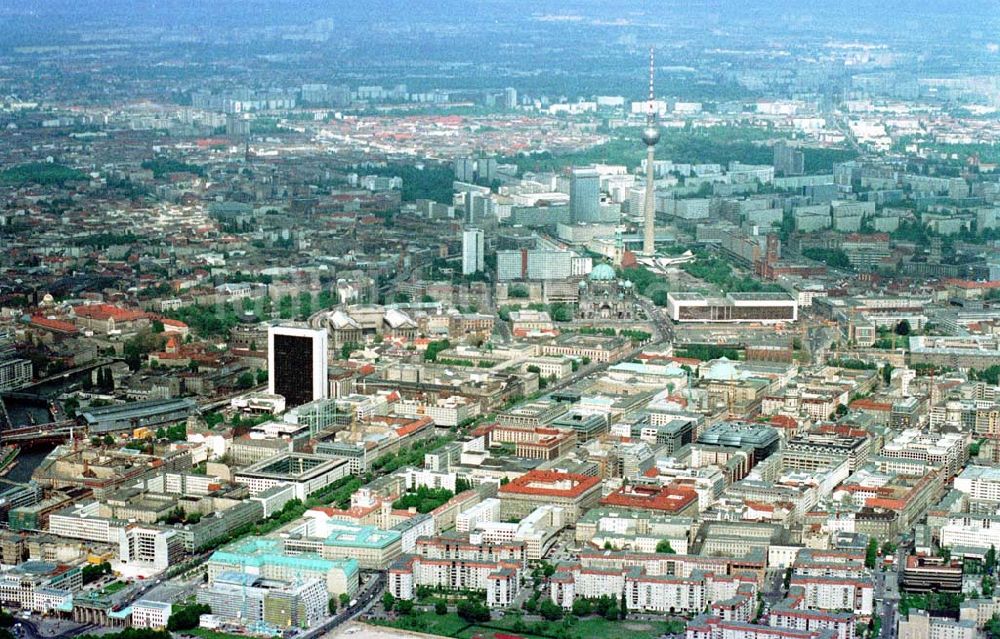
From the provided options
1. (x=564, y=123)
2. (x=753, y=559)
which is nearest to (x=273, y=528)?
(x=753, y=559)

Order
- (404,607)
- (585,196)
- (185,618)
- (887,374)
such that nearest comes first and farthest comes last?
1. (185,618)
2. (404,607)
3. (887,374)
4. (585,196)

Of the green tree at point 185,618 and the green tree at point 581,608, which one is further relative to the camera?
the green tree at point 581,608

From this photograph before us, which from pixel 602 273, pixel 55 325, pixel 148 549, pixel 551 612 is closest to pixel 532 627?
pixel 551 612

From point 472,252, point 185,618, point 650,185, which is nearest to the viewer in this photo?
point 185,618

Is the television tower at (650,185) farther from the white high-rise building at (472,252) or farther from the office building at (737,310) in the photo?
the office building at (737,310)

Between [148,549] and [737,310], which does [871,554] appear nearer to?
[148,549]

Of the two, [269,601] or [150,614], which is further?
[269,601]

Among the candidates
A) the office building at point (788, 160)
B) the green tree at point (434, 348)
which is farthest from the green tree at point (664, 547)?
the office building at point (788, 160)
